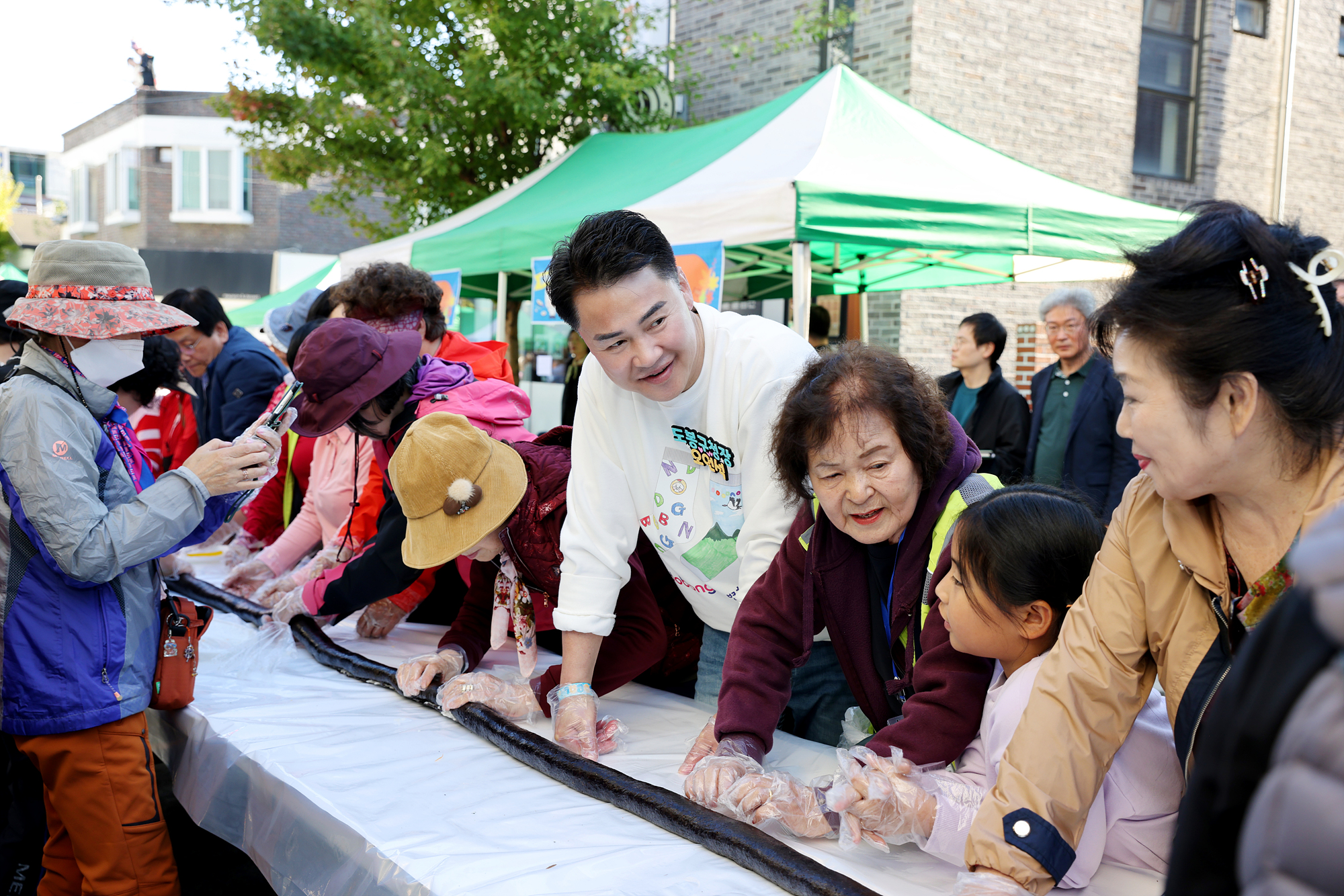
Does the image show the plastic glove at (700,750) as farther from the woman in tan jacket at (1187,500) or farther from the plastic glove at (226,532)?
the plastic glove at (226,532)

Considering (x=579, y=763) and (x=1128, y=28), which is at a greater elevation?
(x=1128, y=28)

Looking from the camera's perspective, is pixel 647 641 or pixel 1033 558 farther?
pixel 647 641

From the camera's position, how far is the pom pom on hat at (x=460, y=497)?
1.81 metres

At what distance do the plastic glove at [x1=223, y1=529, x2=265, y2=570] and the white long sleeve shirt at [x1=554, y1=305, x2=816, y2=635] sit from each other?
206cm

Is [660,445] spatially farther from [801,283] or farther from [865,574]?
[801,283]

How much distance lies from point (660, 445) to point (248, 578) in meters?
1.87

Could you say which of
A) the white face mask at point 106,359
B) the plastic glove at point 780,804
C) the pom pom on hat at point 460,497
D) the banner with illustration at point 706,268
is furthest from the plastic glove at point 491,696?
the banner with illustration at point 706,268

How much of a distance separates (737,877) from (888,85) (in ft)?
24.5

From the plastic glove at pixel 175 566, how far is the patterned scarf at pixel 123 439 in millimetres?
1068

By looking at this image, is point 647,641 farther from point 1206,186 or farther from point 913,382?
point 1206,186

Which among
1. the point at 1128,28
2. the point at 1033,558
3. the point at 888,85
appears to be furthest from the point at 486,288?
the point at 1033,558

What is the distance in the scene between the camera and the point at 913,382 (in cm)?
144

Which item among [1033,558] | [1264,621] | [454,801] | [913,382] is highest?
[913,382]

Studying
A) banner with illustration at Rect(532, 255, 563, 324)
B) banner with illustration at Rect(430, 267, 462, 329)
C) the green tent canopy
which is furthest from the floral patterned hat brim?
the green tent canopy
